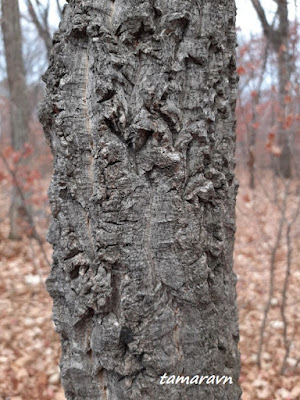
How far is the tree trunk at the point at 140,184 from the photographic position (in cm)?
94

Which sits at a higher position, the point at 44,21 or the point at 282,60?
the point at 44,21

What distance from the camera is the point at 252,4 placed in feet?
7.93

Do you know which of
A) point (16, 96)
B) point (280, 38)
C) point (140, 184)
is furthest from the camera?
point (16, 96)

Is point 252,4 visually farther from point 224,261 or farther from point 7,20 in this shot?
point 7,20

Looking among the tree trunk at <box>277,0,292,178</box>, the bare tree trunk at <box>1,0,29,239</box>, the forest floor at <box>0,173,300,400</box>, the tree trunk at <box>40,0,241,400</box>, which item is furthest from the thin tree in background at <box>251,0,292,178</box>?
the bare tree trunk at <box>1,0,29,239</box>

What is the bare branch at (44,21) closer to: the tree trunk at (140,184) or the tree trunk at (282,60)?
the tree trunk at (282,60)

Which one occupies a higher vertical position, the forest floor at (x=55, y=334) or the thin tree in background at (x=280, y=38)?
the thin tree in background at (x=280, y=38)

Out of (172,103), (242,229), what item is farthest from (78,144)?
(242,229)

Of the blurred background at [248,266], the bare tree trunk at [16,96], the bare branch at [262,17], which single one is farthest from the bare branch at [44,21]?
the bare branch at [262,17]

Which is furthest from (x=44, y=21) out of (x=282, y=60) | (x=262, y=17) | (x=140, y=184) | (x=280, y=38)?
(x=140, y=184)

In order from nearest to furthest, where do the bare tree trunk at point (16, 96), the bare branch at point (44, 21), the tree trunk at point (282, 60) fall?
the tree trunk at point (282, 60) → the bare branch at point (44, 21) → the bare tree trunk at point (16, 96)

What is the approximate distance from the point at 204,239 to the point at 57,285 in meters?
0.52

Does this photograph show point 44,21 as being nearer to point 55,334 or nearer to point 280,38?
point 280,38

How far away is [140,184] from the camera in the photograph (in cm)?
95
